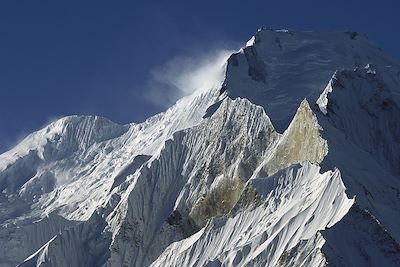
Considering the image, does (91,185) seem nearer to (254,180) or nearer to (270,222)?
(254,180)

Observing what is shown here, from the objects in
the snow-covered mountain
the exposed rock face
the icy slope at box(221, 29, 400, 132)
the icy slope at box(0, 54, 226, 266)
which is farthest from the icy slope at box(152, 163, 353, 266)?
the icy slope at box(0, 54, 226, 266)

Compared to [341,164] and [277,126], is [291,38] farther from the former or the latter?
[341,164]

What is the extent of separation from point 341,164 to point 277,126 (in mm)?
23809

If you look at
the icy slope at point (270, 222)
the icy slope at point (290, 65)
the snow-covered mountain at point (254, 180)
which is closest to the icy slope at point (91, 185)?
the snow-covered mountain at point (254, 180)

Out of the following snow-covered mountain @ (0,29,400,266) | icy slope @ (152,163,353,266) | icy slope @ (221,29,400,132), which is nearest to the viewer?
icy slope @ (152,163,353,266)

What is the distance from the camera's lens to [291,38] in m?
181

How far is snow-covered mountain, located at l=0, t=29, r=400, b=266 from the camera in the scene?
104000mm

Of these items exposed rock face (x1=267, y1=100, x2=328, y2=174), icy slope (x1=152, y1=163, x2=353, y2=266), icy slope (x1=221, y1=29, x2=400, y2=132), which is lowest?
icy slope (x1=152, y1=163, x2=353, y2=266)

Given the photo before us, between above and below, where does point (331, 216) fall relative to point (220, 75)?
below

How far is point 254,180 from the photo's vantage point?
11788 cm

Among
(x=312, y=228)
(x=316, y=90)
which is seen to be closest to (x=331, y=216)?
(x=312, y=228)

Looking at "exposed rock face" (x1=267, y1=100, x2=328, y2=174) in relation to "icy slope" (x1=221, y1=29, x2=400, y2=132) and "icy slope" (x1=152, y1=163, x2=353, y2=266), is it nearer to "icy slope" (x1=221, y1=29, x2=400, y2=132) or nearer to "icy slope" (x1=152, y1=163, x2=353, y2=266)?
"icy slope" (x1=152, y1=163, x2=353, y2=266)

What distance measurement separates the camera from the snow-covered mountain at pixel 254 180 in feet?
341

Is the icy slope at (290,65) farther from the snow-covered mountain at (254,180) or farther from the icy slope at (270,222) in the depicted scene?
the icy slope at (270,222)
